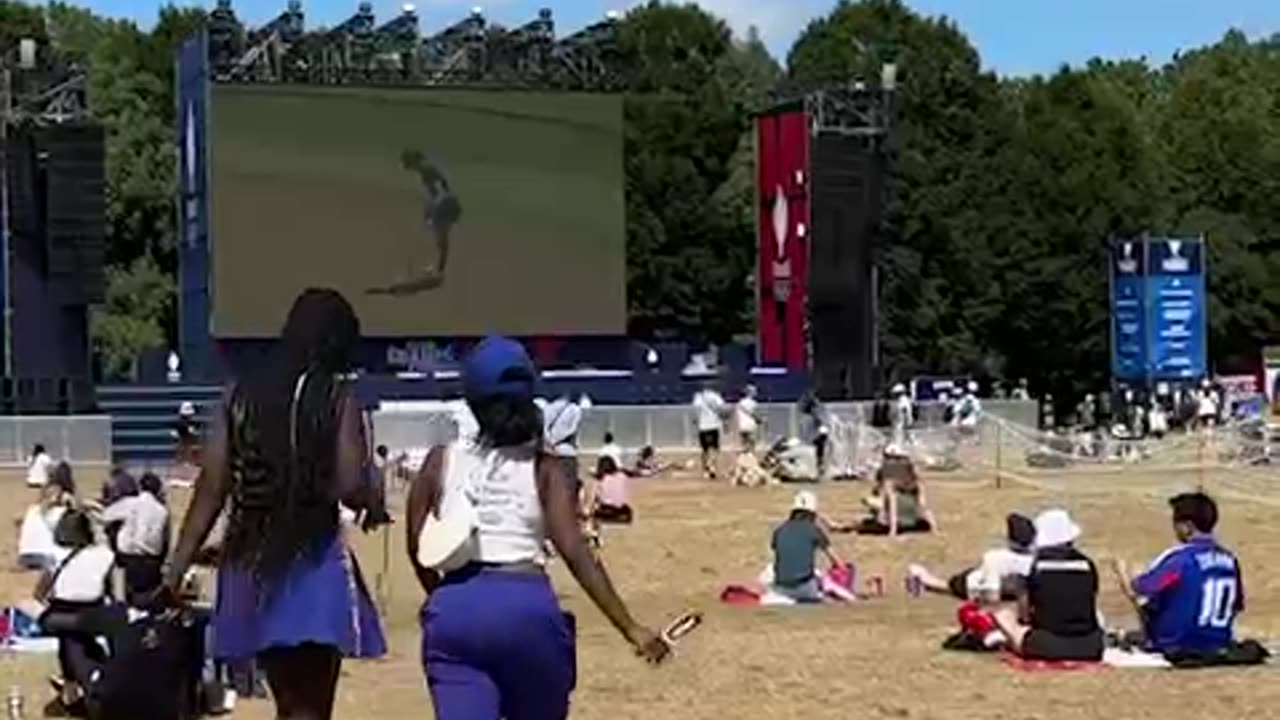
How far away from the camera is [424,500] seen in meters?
5.58

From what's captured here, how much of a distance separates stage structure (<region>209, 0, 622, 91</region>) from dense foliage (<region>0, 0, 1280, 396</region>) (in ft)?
43.1

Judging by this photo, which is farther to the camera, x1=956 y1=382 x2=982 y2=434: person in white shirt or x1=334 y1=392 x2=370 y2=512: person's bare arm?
x1=956 y1=382 x2=982 y2=434: person in white shirt

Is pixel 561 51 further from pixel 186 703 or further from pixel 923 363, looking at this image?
pixel 186 703

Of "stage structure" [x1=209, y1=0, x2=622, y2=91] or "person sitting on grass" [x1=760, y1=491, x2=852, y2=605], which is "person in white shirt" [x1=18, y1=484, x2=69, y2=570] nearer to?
"person sitting on grass" [x1=760, y1=491, x2=852, y2=605]

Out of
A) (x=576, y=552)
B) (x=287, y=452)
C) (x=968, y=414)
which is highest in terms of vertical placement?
(x=287, y=452)

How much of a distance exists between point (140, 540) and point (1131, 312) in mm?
36020

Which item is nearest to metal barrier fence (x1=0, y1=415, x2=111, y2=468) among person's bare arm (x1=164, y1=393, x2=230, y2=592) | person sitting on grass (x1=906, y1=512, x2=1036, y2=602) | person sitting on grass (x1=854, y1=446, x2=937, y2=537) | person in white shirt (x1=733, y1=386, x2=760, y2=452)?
person in white shirt (x1=733, y1=386, x2=760, y2=452)

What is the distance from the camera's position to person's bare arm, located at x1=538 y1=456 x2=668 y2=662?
5508 mm

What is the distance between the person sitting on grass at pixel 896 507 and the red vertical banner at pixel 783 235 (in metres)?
19.8

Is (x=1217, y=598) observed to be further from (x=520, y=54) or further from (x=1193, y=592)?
(x=520, y=54)

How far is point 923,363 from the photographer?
61156mm

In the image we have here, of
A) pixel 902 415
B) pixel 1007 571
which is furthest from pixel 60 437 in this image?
pixel 1007 571

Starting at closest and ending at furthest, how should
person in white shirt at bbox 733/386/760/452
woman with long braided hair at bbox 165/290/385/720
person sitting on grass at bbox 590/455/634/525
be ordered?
1. woman with long braided hair at bbox 165/290/385/720
2. person sitting on grass at bbox 590/455/634/525
3. person in white shirt at bbox 733/386/760/452

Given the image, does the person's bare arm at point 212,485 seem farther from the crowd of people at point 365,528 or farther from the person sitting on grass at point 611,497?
the person sitting on grass at point 611,497
